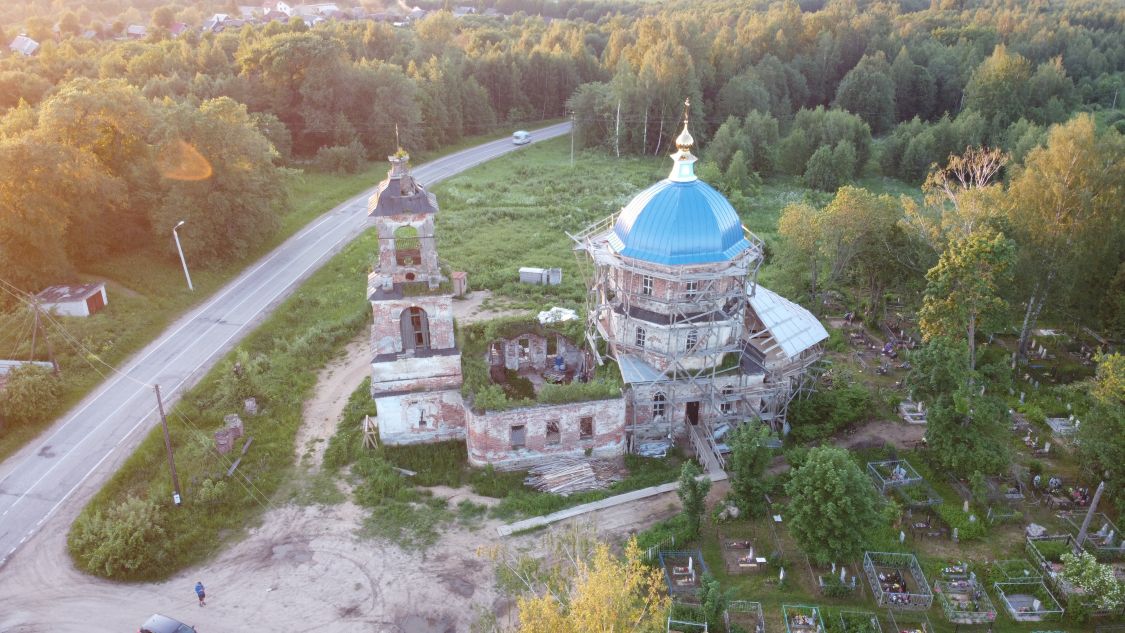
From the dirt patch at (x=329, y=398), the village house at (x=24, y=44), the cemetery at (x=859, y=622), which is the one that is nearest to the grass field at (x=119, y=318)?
the dirt patch at (x=329, y=398)

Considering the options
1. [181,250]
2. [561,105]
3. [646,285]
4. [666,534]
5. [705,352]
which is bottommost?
[666,534]

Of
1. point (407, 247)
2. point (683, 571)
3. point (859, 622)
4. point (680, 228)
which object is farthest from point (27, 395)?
point (859, 622)

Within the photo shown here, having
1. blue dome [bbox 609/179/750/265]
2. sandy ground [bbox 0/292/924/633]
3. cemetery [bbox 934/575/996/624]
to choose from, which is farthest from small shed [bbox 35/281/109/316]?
cemetery [bbox 934/575/996/624]

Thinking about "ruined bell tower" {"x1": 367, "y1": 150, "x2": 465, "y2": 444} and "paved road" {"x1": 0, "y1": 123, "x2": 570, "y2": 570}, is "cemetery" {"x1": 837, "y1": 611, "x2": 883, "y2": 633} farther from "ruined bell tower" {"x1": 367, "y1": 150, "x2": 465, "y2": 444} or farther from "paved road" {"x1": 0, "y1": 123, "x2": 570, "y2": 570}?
"paved road" {"x1": 0, "y1": 123, "x2": 570, "y2": 570}

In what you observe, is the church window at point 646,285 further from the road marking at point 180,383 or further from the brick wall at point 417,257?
the road marking at point 180,383

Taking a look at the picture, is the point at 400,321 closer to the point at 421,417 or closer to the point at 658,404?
the point at 421,417

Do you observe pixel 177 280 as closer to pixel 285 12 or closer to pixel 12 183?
pixel 12 183

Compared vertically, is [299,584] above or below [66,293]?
below
